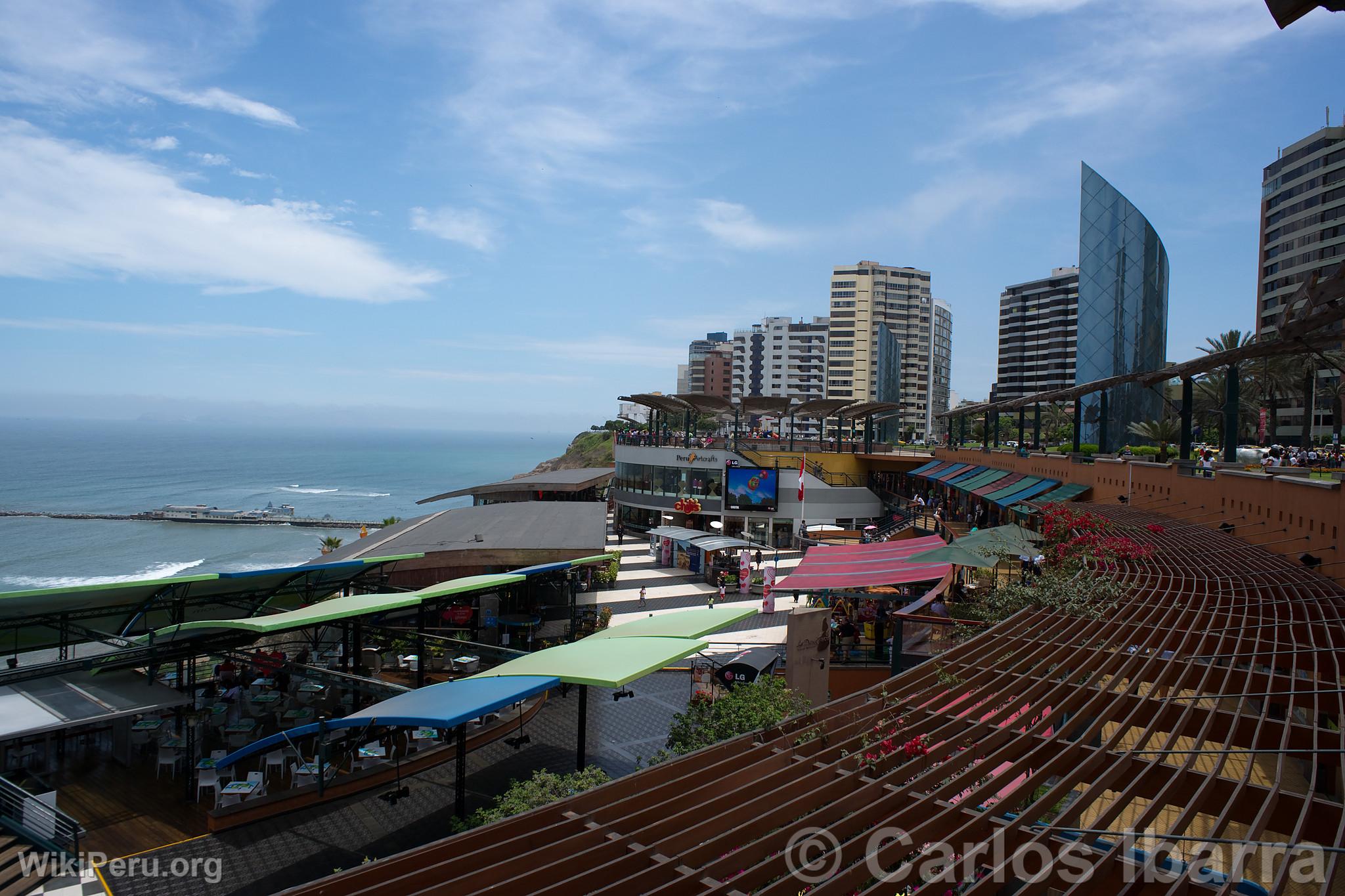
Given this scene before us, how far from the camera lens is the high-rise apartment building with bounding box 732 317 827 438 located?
405 ft

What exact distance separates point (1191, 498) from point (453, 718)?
50.9ft

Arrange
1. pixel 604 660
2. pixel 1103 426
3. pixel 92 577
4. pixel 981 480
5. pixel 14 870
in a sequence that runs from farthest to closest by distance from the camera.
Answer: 1. pixel 92 577
2. pixel 981 480
3. pixel 1103 426
4. pixel 604 660
5. pixel 14 870

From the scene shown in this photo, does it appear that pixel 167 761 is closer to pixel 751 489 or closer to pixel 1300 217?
pixel 751 489

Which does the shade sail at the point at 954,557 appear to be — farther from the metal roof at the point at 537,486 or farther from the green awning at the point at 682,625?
the metal roof at the point at 537,486

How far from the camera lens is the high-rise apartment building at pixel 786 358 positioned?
12356cm

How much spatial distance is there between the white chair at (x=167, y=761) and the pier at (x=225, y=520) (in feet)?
198

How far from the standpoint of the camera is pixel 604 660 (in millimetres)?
9406

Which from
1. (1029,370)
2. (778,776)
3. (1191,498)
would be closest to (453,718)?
(778,776)

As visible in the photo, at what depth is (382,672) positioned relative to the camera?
48.7 ft

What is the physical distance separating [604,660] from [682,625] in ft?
8.70

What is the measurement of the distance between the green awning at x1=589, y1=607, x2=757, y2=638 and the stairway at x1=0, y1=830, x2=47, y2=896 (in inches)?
Result: 274

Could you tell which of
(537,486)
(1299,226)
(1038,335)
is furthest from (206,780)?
(1038,335)

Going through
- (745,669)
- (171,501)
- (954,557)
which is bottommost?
(171,501)

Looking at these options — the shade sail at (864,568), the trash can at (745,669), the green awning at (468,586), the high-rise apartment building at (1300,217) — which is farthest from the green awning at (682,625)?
the high-rise apartment building at (1300,217)
